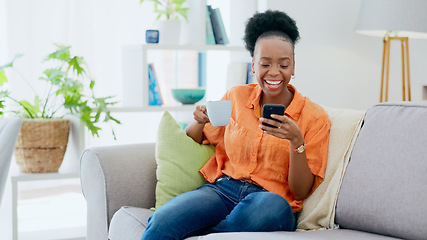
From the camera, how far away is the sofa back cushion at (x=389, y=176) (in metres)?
1.53

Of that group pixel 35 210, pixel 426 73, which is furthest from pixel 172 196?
pixel 426 73

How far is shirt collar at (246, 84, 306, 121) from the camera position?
1.84 metres

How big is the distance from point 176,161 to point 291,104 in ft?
1.54

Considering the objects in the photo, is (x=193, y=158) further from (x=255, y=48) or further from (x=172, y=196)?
(x=255, y=48)

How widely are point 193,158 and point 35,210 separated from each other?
174 cm

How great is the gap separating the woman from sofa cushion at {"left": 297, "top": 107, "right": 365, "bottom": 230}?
26 mm

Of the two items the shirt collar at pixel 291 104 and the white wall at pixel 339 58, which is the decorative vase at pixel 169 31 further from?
the shirt collar at pixel 291 104

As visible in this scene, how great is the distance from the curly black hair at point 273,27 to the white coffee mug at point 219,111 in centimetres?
32

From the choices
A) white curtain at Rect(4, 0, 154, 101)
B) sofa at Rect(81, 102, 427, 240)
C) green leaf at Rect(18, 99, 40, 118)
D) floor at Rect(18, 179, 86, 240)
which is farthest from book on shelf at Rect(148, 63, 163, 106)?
sofa at Rect(81, 102, 427, 240)

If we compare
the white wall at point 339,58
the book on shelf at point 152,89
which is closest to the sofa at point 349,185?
the book on shelf at point 152,89

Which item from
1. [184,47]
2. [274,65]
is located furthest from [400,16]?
[274,65]

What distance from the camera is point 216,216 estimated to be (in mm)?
1732

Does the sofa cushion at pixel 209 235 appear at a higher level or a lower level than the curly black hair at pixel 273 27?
lower

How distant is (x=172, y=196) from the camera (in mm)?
1932
